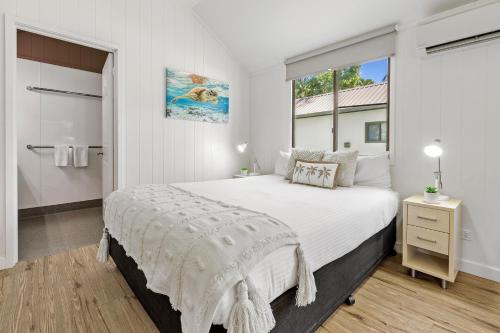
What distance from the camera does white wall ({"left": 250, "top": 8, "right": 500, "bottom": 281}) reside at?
212 centimetres

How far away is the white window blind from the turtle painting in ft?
3.49

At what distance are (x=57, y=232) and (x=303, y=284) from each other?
3.30 metres

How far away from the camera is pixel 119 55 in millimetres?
2857

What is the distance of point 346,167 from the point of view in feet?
8.51

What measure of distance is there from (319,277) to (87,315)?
149 centimetres

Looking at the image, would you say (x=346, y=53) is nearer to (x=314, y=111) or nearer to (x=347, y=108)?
(x=347, y=108)

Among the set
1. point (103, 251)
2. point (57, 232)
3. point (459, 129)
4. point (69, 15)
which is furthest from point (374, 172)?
point (57, 232)

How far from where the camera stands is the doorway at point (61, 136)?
11.0ft

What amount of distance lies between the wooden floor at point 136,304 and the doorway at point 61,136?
3.73 ft

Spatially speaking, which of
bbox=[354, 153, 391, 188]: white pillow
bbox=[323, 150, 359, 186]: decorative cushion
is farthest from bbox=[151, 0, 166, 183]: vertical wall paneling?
bbox=[354, 153, 391, 188]: white pillow


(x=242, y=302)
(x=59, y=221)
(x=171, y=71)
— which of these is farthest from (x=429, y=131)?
(x=59, y=221)

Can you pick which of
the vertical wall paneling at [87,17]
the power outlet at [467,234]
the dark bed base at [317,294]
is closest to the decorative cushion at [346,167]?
the dark bed base at [317,294]

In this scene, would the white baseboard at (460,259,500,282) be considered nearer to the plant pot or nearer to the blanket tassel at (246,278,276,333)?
the plant pot

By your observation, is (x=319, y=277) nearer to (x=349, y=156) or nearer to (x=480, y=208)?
(x=349, y=156)
